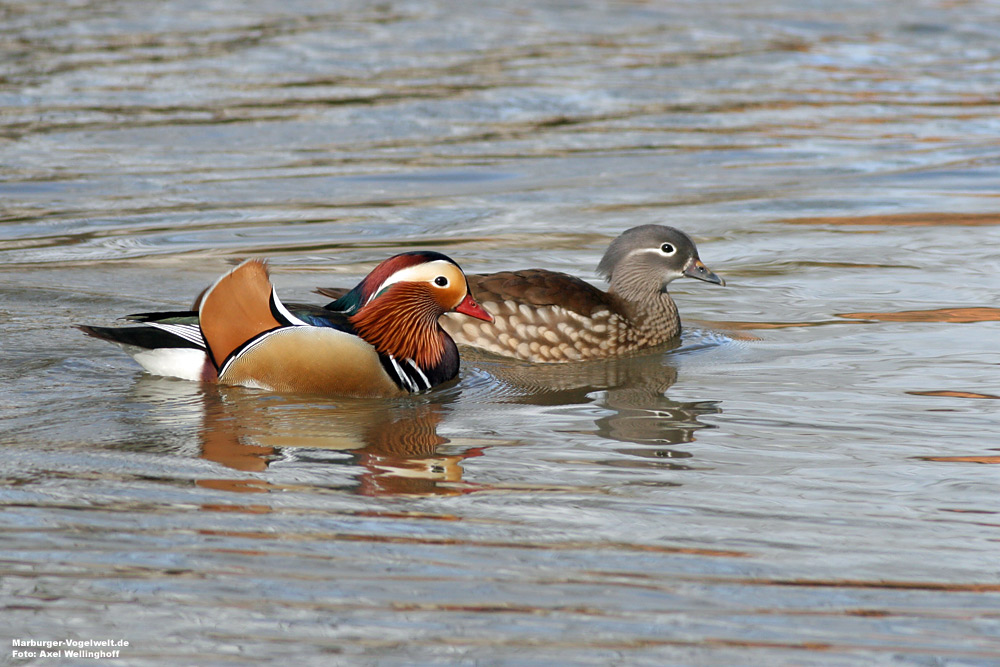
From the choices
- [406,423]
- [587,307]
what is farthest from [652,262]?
[406,423]

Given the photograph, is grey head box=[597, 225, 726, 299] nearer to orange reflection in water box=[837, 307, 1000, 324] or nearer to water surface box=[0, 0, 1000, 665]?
water surface box=[0, 0, 1000, 665]

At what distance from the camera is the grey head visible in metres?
8.82

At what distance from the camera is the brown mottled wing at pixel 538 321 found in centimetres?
830

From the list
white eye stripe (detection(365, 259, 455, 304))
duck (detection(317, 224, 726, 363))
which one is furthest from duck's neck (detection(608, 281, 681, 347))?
white eye stripe (detection(365, 259, 455, 304))

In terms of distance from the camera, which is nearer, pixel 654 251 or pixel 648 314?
pixel 648 314

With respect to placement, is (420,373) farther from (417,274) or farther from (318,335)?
(318,335)

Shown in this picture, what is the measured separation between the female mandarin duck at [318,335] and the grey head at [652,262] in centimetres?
159

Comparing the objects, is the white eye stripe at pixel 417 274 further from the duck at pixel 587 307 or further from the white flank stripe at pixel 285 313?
the duck at pixel 587 307

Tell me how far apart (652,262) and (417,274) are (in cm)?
195

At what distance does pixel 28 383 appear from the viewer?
7137mm

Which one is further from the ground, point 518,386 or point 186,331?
point 186,331

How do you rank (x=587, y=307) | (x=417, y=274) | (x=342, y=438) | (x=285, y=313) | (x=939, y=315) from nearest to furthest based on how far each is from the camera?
(x=342, y=438)
(x=285, y=313)
(x=417, y=274)
(x=587, y=307)
(x=939, y=315)

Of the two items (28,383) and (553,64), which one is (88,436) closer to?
(28,383)

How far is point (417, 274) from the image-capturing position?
24.7 ft
